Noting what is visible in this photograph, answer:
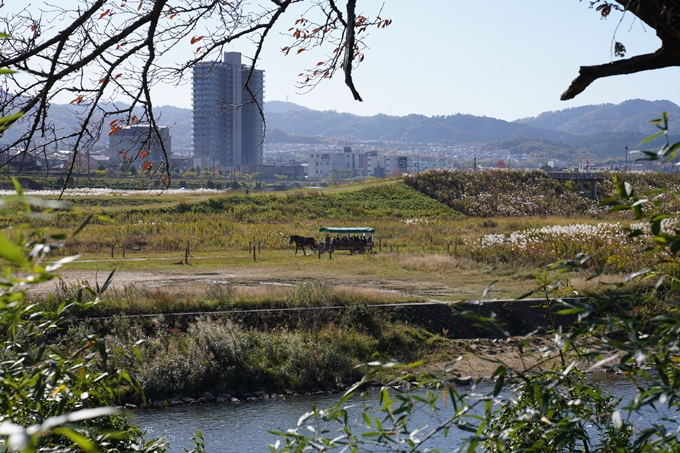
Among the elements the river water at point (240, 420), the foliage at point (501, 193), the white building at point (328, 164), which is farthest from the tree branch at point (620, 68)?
the white building at point (328, 164)

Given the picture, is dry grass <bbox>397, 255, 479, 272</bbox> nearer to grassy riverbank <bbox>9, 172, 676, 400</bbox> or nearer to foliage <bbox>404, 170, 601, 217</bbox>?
grassy riverbank <bbox>9, 172, 676, 400</bbox>

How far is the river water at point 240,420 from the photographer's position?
11.6 meters

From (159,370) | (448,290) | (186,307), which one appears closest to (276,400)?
(159,370)

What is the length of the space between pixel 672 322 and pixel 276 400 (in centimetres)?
1306

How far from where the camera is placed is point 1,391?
8.00 feet

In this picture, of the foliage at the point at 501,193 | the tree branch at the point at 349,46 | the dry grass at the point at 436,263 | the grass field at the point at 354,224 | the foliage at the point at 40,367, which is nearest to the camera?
the foliage at the point at 40,367

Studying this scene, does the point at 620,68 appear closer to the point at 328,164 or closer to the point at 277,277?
the point at 277,277

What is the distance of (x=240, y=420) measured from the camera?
13312mm

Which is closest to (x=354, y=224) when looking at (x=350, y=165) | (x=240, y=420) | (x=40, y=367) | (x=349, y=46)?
(x=240, y=420)

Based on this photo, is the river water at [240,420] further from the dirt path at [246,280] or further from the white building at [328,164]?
the white building at [328,164]

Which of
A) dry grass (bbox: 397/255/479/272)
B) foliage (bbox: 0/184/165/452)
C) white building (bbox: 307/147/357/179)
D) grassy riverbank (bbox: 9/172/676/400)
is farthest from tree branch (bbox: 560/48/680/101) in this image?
white building (bbox: 307/147/357/179)

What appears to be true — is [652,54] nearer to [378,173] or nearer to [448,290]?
[448,290]

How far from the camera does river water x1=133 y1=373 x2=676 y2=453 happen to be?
11.6 metres

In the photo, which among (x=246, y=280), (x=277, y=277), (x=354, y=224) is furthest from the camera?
(x=354, y=224)
